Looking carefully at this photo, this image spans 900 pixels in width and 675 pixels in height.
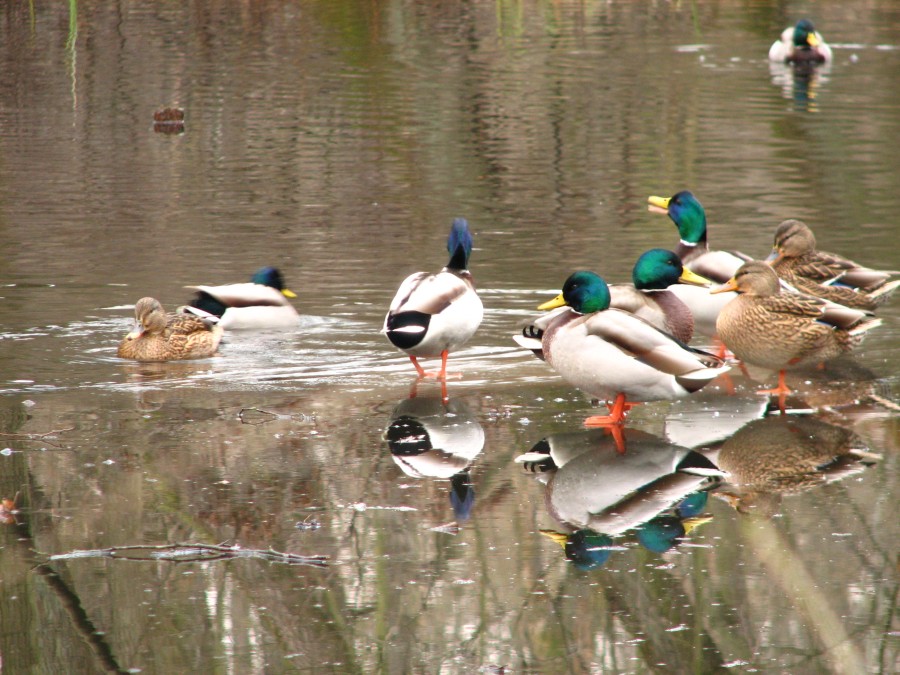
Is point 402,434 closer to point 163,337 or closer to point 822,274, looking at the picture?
point 163,337

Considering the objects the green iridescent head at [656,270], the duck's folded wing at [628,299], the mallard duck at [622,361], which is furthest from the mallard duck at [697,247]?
the mallard duck at [622,361]

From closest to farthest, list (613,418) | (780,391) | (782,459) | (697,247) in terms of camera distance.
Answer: (782,459)
(613,418)
(780,391)
(697,247)

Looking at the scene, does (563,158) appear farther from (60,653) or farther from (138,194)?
(60,653)

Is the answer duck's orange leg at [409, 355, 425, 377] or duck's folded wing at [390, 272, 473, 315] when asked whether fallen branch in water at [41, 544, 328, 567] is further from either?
duck's orange leg at [409, 355, 425, 377]

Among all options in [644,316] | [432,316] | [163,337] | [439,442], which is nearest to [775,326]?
[644,316]

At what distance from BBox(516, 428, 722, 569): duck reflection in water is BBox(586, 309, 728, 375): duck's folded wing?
342 millimetres

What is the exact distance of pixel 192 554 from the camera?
15.6 feet

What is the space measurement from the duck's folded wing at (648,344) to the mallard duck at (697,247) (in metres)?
2.16

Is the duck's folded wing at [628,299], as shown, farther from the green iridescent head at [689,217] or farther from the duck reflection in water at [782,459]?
the green iridescent head at [689,217]

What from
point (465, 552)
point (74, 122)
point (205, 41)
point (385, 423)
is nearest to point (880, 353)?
point (385, 423)

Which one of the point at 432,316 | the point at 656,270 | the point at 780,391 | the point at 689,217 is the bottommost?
the point at 780,391

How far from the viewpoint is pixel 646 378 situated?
6.29 m

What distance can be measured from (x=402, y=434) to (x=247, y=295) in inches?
107

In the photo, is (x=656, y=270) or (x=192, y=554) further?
(x=656, y=270)
